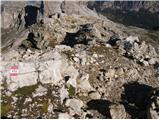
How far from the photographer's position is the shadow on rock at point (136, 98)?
39.9 m

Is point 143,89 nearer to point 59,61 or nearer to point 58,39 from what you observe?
point 59,61

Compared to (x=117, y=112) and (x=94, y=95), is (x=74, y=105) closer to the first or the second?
(x=94, y=95)

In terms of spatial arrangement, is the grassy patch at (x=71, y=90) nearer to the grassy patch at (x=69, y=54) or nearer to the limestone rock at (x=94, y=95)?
the limestone rock at (x=94, y=95)

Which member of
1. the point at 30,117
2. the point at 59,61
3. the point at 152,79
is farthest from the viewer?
the point at 152,79

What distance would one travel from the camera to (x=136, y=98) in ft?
144

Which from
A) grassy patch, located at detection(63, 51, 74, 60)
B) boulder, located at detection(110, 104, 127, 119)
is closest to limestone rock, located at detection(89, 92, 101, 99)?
boulder, located at detection(110, 104, 127, 119)

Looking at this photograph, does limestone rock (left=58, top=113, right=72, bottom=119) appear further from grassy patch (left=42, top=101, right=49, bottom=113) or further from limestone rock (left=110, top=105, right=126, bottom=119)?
limestone rock (left=110, top=105, right=126, bottom=119)

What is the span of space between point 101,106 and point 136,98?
5.42 m

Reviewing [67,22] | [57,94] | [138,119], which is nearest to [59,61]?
[57,94]

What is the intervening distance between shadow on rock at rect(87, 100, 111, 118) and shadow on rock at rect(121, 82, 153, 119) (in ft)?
7.50

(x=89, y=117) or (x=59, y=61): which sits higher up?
(x=59, y=61)

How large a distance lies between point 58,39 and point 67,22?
955 cm

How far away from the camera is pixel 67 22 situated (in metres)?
68.6

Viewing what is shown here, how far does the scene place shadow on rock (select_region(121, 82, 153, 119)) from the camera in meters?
39.9
